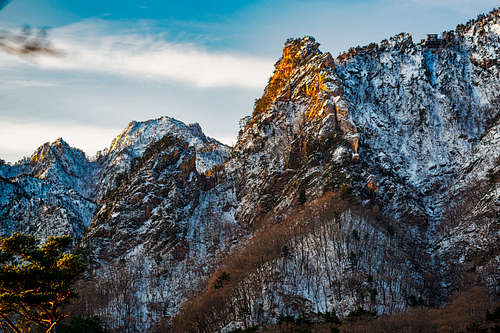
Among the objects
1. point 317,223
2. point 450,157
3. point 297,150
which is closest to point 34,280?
point 317,223

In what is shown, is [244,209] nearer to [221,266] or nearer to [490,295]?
[221,266]

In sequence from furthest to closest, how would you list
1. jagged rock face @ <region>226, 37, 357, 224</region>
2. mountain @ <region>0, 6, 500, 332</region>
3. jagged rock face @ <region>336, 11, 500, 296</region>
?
jagged rock face @ <region>226, 37, 357, 224</region> → jagged rock face @ <region>336, 11, 500, 296</region> → mountain @ <region>0, 6, 500, 332</region>

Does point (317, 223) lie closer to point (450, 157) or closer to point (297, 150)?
point (297, 150)

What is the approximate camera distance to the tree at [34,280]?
30953mm

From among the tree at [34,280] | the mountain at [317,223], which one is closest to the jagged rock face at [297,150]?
the mountain at [317,223]

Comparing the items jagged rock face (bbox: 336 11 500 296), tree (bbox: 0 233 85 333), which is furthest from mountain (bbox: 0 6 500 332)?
tree (bbox: 0 233 85 333)

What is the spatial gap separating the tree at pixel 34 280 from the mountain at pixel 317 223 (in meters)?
74.2

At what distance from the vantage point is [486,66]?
198000 mm

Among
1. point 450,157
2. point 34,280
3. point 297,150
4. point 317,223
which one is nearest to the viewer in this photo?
point 34,280

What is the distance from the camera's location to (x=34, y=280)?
31656 millimetres

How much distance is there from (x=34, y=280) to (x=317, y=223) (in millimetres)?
108150

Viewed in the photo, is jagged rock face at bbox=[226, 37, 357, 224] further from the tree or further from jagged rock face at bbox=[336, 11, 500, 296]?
the tree

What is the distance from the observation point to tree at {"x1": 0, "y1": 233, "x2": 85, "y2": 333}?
30953 mm

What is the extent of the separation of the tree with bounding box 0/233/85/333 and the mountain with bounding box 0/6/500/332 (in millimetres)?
74177
